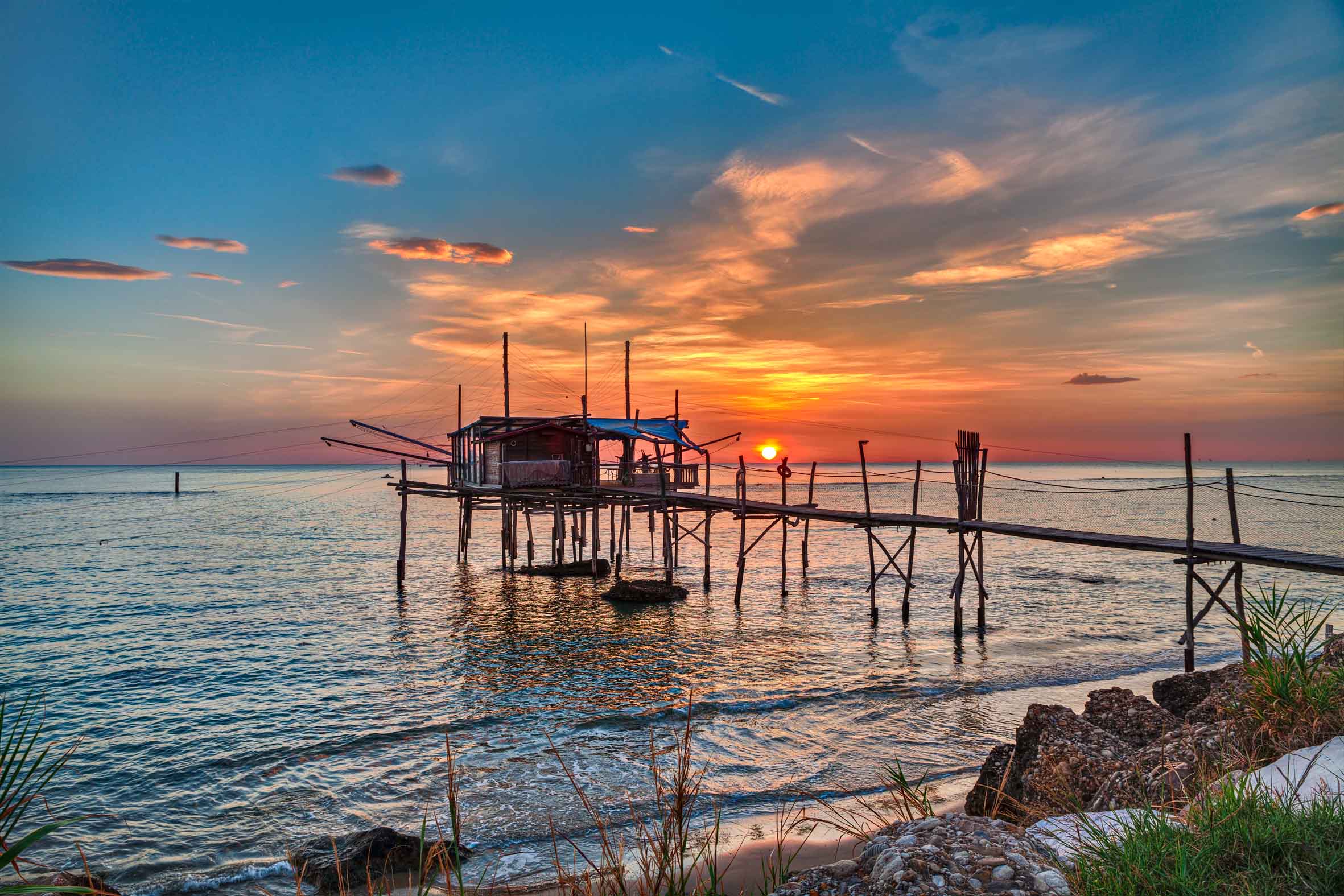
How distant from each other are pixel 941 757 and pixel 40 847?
12.7 metres

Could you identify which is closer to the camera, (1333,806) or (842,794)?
(1333,806)

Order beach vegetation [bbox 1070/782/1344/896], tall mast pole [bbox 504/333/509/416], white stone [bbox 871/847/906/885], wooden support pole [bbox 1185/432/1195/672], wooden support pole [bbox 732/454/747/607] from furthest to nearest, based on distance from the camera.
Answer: tall mast pole [bbox 504/333/509/416], wooden support pole [bbox 732/454/747/607], wooden support pole [bbox 1185/432/1195/672], white stone [bbox 871/847/906/885], beach vegetation [bbox 1070/782/1344/896]

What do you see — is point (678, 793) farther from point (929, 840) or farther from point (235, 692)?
point (235, 692)

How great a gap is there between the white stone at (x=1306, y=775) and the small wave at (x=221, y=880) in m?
9.45

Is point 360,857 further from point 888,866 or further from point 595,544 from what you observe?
point 595,544

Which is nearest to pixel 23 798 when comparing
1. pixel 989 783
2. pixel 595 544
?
pixel 989 783

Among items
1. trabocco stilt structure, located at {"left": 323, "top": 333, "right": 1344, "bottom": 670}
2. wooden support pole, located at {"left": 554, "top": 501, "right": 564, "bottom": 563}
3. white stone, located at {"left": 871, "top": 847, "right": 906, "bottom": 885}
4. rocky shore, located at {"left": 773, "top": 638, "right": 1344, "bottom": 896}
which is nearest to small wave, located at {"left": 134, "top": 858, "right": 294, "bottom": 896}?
rocky shore, located at {"left": 773, "top": 638, "right": 1344, "bottom": 896}

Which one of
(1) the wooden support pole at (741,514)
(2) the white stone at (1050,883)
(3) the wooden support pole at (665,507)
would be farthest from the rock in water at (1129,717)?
(3) the wooden support pole at (665,507)

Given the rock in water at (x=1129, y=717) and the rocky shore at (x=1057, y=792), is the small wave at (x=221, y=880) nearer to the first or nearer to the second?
the rocky shore at (x=1057, y=792)

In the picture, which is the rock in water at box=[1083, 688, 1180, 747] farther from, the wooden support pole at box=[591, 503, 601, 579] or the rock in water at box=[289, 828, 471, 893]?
the wooden support pole at box=[591, 503, 601, 579]

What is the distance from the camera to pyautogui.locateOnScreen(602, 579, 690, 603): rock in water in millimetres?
26484

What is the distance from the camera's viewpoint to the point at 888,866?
4.14 metres

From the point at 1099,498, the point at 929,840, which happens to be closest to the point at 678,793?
the point at 929,840

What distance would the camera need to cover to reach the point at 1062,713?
8578 millimetres
